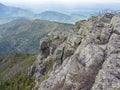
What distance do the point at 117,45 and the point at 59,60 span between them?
35.2 metres

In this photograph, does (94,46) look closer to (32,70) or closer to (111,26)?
(111,26)

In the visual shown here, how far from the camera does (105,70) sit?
124 feet

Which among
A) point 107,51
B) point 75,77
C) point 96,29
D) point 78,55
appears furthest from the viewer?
point 96,29

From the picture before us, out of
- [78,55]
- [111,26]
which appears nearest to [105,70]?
[78,55]

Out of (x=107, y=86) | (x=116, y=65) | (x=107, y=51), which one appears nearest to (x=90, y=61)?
(x=107, y=51)

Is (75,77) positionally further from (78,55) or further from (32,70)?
(32,70)

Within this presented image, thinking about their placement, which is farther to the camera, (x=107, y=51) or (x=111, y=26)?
(x=111, y=26)

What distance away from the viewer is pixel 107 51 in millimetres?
45438

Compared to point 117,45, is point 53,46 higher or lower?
lower

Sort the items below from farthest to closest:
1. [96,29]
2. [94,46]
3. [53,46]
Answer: [53,46] → [96,29] → [94,46]

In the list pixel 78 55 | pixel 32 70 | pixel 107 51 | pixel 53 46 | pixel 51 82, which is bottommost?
pixel 32 70

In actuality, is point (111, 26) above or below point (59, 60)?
above

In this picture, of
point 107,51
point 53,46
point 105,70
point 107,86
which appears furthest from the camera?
point 53,46

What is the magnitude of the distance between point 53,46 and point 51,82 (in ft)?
152
